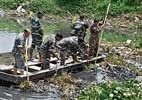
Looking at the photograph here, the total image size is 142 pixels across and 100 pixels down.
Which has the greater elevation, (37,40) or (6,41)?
(37,40)

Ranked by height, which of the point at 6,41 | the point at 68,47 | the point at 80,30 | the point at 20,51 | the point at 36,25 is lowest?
the point at 6,41

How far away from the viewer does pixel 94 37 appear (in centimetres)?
2205

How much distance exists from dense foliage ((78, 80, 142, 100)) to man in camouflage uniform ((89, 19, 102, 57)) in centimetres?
948

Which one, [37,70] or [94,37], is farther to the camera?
[94,37]

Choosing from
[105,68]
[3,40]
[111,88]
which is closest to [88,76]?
[105,68]

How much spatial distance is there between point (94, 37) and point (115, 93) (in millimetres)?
10633

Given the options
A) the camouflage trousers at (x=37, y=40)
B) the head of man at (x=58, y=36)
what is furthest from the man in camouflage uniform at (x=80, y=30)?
the head of man at (x=58, y=36)

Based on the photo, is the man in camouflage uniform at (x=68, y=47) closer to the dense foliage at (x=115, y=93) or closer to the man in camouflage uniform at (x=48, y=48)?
the man in camouflage uniform at (x=48, y=48)

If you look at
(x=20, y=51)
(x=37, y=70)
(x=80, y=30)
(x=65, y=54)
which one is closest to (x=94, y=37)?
(x=80, y=30)

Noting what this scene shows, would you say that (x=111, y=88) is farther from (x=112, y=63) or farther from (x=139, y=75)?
(x=112, y=63)

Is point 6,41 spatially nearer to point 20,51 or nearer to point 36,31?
point 36,31

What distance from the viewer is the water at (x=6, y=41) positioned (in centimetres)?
2481

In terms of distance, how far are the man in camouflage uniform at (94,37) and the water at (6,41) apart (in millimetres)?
4600

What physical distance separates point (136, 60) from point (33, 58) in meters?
7.01
